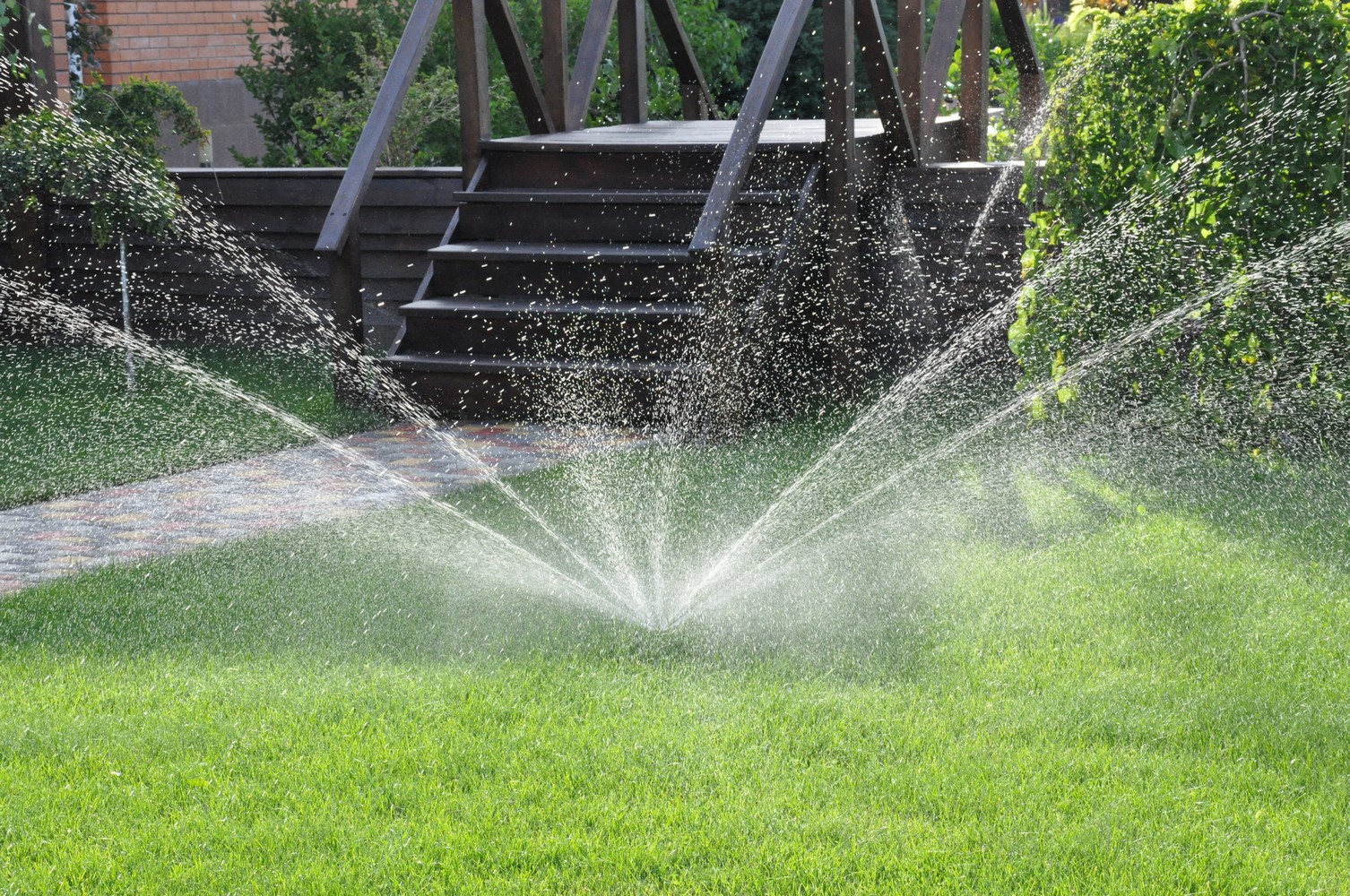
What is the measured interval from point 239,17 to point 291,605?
11612mm

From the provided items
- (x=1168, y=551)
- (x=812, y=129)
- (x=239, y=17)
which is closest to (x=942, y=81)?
(x=812, y=129)

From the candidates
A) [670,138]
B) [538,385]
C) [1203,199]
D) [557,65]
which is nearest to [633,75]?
[557,65]

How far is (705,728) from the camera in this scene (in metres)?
3.43

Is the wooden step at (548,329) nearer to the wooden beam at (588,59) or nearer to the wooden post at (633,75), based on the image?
the wooden beam at (588,59)

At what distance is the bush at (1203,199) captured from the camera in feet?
15.4

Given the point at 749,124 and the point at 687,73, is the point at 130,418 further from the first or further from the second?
the point at 687,73

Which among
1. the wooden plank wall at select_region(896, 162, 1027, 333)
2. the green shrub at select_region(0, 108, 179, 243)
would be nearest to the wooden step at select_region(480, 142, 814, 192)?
the wooden plank wall at select_region(896, 162, 1027, 333)

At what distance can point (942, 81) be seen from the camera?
862cm

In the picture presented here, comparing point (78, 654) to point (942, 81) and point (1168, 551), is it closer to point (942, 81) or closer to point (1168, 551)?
point (1168, 551)

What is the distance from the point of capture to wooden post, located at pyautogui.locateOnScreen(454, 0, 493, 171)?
7.75m

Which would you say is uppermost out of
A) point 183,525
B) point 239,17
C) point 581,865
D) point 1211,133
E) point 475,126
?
point 239,17

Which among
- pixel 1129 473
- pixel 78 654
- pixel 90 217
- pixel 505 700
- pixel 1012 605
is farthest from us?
pixel 90 217

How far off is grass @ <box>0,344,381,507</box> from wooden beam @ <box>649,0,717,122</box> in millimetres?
3203

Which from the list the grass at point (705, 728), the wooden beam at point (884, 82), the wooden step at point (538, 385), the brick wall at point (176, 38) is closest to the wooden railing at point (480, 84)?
the wooden step at point (538, 385)
